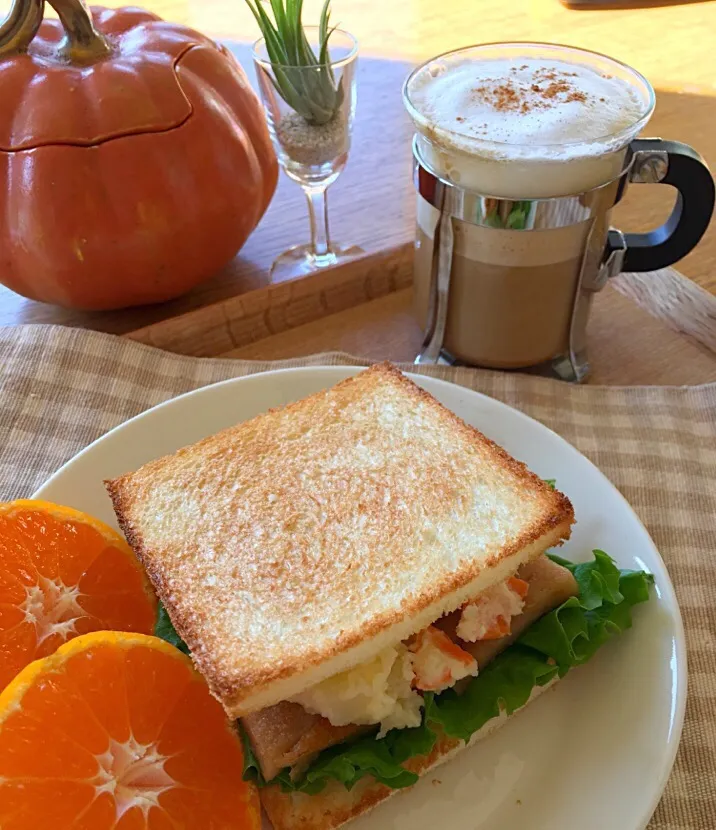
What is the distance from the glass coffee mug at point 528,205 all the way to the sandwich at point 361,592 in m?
0.39

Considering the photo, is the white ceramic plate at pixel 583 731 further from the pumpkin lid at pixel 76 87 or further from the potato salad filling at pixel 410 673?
the pumpkin lid at pixel 76 87

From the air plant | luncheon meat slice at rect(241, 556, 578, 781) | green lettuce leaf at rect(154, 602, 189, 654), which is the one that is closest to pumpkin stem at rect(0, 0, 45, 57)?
the air plant

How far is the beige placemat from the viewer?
Answer: 1.35 meters

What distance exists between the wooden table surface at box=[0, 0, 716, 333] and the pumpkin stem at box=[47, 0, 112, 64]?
22.3 inches

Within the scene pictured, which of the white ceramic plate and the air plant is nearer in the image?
the white ceramic plate

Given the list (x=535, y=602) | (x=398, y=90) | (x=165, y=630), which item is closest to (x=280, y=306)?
(x=165, y=630)

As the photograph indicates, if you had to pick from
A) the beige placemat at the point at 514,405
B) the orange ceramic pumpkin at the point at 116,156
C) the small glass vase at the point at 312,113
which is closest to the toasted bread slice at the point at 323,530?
the beige placemat at the point at 514,405

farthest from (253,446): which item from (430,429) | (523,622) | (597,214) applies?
(597,214)

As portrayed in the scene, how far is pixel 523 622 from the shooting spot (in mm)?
1153

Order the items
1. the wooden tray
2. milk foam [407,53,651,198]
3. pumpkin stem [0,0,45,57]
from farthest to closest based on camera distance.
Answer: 1. the wooden tray
2. pumpkin stem [0,0,45,57]
3. milk foam [407,53,651,198]

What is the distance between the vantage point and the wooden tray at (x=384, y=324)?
1.71 metres

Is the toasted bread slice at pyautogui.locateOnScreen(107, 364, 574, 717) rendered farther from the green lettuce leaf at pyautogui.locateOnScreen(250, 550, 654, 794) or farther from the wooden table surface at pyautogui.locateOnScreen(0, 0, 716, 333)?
the wooden table surface at pyautogui.locateOnScreen(0, 0, 716, 333)

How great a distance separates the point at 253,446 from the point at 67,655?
0.48 m

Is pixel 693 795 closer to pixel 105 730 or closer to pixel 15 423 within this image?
pixel 105 730
